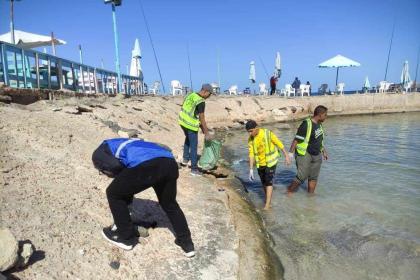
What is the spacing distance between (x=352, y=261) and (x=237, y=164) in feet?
20.2

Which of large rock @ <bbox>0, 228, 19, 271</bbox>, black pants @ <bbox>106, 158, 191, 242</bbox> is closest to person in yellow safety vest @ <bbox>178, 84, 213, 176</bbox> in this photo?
black pants @ <bbox>106, 158, 191, 242</bbox>

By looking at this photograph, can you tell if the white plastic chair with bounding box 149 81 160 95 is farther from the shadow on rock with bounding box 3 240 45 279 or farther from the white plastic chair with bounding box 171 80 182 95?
the shadow on rock with bounding box 3 240 45 279

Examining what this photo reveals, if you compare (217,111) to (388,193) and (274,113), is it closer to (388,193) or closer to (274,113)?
(274,113)

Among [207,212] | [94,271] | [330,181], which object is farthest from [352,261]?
[330,181]

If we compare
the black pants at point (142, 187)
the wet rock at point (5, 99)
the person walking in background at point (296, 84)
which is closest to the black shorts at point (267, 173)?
the black pants at point (142, 187)

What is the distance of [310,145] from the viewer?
6.83 m

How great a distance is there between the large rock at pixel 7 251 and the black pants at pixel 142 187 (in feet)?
3.21

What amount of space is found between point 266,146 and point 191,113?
1.83 metres

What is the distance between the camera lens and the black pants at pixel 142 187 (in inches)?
139

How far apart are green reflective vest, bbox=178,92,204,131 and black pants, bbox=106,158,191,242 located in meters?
3.58

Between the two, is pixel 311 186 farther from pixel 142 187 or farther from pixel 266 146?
pixel 142 187

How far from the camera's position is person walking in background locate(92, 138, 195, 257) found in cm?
351

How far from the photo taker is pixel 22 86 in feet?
32.6

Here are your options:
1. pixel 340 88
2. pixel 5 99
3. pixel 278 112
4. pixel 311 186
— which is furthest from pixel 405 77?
pixel 5 99
